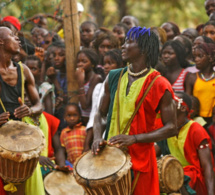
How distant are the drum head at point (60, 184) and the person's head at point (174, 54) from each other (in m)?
2.59

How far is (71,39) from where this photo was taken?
7.49m

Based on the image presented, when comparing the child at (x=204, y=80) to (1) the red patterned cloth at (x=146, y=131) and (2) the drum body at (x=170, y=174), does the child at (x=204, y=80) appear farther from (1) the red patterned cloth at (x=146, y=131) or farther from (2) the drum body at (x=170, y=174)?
(1) the red patterned cloth at (x=146, y=131)

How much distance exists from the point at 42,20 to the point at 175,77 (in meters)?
4.54

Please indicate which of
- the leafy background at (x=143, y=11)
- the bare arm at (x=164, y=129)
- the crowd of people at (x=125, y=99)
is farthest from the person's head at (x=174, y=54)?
the leafy background at (x=143, y=11)

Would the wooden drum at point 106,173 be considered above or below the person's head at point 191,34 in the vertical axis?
above

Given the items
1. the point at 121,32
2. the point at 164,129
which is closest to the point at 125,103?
the point at 164,129

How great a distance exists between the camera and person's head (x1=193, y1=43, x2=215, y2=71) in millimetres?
7047

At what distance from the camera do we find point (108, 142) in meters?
4.29

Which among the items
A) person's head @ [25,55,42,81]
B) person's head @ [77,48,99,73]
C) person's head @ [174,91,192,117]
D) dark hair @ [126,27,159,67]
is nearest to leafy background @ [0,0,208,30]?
person's head @ [77,48,99,73]

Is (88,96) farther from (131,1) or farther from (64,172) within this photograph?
(131,1)

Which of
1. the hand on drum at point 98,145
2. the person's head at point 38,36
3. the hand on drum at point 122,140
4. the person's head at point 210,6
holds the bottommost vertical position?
the person's head at point 38,36

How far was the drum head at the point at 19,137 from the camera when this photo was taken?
4465 mm

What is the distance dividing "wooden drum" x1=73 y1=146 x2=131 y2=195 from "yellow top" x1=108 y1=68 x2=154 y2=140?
0.24m

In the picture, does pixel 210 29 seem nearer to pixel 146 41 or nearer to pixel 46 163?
pixel 46 163
